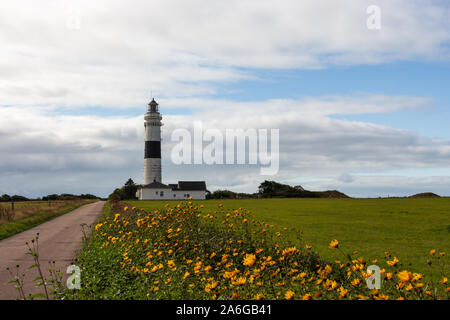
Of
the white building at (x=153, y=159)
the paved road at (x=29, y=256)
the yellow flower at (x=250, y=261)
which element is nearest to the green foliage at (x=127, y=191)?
the white building at (x=153, y=159)

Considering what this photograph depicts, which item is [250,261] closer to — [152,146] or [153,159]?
[152,146]

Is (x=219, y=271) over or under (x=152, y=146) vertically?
under

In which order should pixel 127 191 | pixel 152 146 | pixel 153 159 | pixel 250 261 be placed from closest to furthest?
pixel 250 261 < pixel 152 146 < pixel 153 159 < pixel 127 191

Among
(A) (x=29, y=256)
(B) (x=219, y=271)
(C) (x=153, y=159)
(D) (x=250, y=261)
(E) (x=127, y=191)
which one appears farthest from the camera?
(E) (x=127, y=191)

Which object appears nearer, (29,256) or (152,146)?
(29,256)

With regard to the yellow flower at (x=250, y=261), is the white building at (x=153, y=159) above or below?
above

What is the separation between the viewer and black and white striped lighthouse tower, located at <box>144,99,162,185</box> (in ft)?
302

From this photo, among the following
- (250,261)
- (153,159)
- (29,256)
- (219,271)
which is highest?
(153,159)

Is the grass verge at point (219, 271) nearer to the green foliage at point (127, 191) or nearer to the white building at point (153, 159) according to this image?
the white building at point (153, 159)

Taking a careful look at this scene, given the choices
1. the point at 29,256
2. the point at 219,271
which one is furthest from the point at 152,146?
the point at 219,271

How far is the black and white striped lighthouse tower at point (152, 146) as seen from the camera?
92.1 m

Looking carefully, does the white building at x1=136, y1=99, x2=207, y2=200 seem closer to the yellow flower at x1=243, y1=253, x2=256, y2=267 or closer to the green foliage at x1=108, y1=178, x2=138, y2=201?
the green foliage at x1=108, y1=178, x2=138, y2=201

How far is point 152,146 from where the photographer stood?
92.0 meters

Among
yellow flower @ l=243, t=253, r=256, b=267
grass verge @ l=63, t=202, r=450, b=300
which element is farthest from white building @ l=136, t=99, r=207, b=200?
yellow flower @ l=243, t=253, r=256, b=267
